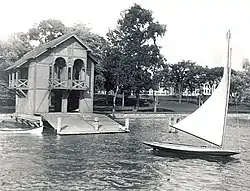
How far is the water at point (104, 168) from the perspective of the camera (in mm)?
20438

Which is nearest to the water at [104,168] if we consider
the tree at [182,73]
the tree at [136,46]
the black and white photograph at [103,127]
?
the black and white photograph at [103,127]

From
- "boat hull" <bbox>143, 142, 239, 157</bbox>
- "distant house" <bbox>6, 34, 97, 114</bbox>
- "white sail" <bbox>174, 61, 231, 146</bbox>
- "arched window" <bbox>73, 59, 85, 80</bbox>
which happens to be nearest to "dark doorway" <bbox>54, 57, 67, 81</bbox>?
"distant house" <bbox>6, 34, 97, 114</bbox>

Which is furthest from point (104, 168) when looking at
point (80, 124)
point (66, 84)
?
point (66, 84)

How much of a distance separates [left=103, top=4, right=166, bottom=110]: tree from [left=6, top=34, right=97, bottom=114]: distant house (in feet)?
68.3

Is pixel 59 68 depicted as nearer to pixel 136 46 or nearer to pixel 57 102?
pixel 57 102

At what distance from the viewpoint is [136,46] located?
73.8m

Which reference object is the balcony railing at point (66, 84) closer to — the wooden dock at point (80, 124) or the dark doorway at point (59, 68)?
the dark doorway at point (59, 68)

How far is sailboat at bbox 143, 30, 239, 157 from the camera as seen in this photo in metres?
28.9

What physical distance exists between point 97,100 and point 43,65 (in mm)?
41941

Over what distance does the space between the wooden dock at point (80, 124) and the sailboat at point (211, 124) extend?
1234 centimetres

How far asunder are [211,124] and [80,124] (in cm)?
1676

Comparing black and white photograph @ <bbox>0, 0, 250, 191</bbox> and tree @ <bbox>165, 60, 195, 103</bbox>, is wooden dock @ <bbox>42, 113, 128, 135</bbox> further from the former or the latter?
tree @ <bbox>165, 60, 195, 103</bbox>

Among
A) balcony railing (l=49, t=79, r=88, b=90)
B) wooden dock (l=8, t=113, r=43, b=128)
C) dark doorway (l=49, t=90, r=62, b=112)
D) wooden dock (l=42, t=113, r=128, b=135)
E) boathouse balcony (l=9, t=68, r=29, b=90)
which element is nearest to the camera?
wooden dock (l=42, t=113, r=128, b=135)

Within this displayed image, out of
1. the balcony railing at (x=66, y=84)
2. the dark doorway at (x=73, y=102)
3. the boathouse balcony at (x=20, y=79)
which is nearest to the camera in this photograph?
the balcony railing at (x=66, y=84)
